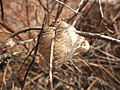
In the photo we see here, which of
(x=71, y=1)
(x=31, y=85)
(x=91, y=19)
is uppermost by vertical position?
(x=71, y=1)

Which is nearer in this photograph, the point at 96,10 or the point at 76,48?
the point at 76,48

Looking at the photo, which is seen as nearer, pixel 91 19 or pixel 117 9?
pixel 91 19

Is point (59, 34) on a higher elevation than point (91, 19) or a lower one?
higher

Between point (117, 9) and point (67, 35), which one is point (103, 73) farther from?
point (67, 35)

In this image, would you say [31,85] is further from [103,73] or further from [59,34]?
[59,34]

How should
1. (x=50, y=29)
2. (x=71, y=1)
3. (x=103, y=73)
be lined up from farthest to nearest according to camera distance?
1. (x=71, y=1)
2. (x=103, y=73)
3. (x=50, y=29)

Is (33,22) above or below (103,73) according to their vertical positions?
above

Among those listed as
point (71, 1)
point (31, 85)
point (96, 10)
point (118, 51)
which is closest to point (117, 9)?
point (96, 10)

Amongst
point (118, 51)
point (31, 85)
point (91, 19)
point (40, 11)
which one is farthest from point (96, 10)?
point (31, 85)

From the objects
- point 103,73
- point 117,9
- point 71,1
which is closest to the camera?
point 103,73
